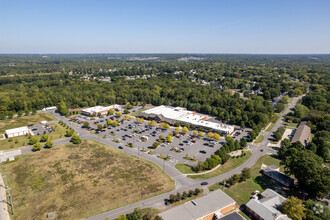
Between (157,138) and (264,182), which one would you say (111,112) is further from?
(264,182)

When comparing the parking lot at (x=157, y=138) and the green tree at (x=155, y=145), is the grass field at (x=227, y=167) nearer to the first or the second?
the parking lot at (x=157, y=138)

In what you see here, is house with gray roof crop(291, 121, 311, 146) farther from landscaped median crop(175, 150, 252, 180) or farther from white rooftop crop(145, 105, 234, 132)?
white rooftop crop(145, 105, 234, 132)

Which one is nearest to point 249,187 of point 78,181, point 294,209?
point 294,209

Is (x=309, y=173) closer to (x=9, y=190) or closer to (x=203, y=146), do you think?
(x=203, y=146)

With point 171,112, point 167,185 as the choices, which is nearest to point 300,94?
point 171,112

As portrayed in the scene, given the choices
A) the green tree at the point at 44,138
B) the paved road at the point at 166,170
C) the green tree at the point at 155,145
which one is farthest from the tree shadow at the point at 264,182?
the green tree at the point at 44,138

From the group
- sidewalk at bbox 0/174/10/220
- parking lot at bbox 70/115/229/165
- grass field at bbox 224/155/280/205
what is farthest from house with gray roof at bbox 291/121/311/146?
sidewalk at bbox 0/174/10/220
